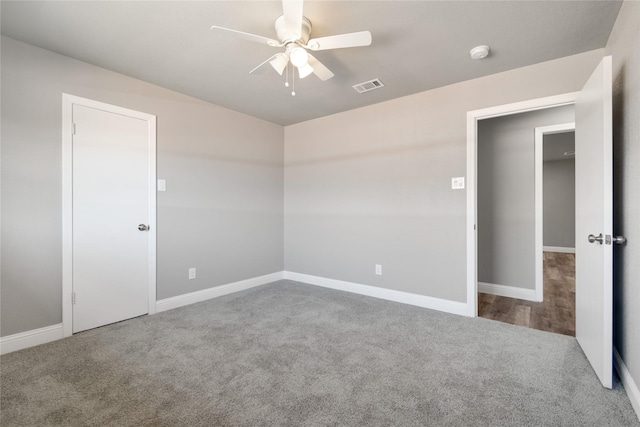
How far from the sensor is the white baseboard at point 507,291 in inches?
139

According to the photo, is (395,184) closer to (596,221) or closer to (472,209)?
(472,209)

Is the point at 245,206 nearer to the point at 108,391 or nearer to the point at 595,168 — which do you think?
the point at 108,391

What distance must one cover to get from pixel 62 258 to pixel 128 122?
1.40m

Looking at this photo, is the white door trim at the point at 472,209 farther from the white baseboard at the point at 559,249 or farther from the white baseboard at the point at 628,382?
the white baseboard at the point at 559,249

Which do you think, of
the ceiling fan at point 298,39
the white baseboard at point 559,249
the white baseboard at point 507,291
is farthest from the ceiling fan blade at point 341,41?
the white baseboard at point 559,249

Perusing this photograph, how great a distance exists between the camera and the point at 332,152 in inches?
161

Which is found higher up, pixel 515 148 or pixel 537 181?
pixel 515 148

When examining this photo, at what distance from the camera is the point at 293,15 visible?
1.64 metres

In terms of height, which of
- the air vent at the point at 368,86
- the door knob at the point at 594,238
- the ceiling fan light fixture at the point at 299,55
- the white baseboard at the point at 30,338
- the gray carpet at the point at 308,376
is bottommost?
the gray carpet at the point at 308,376

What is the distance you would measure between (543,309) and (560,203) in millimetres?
6013

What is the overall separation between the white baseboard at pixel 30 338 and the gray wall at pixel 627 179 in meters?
4.09

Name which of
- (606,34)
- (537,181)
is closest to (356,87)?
(606,34)

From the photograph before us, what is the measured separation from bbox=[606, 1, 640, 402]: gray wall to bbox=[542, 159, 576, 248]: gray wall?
6896 mm

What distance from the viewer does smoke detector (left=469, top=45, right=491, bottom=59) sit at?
230 cm
